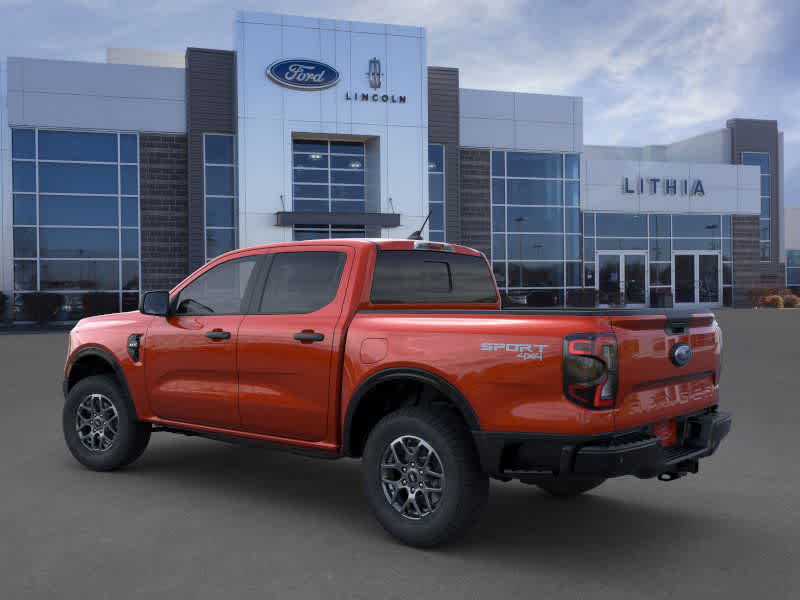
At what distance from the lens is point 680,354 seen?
4.62m

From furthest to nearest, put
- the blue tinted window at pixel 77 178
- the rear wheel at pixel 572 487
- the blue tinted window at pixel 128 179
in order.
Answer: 1. the blue tinted window at pixel 128 179
2. the blue tinted window at pixel 77 178
3. the rear wheel at pixel 572 487

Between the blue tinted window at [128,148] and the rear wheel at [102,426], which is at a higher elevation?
the blue tinted window at [128,148]

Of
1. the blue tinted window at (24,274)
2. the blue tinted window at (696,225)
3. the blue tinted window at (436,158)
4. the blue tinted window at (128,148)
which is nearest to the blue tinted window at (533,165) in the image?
the blue tinted window at (436,158)

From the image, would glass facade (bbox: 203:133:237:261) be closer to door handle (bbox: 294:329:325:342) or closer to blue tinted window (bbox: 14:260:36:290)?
blue tinted window (bbox: 14:260:36:290)

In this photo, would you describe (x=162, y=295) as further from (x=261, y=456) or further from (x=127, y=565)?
(x=127, y=565)

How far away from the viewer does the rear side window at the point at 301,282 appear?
5.47 metres

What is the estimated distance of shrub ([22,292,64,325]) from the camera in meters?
27.6

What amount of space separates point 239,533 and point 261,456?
2.35 meters

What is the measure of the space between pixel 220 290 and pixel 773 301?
40.5 meters

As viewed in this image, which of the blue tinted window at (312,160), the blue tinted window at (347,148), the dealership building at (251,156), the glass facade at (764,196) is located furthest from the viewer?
the glass facade at (764,196)

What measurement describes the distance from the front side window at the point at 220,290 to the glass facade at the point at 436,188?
26.5 meters

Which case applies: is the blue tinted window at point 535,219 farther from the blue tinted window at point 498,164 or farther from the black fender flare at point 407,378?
the black fender flare at point 407,378

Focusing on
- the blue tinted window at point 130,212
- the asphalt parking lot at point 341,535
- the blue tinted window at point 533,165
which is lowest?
the asphalt parking lot at point 341,535

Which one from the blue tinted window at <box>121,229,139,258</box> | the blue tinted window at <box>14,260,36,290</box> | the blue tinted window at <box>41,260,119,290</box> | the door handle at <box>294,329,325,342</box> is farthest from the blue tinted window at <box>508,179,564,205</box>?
the door handle at <box>294,329,325,342</box>
